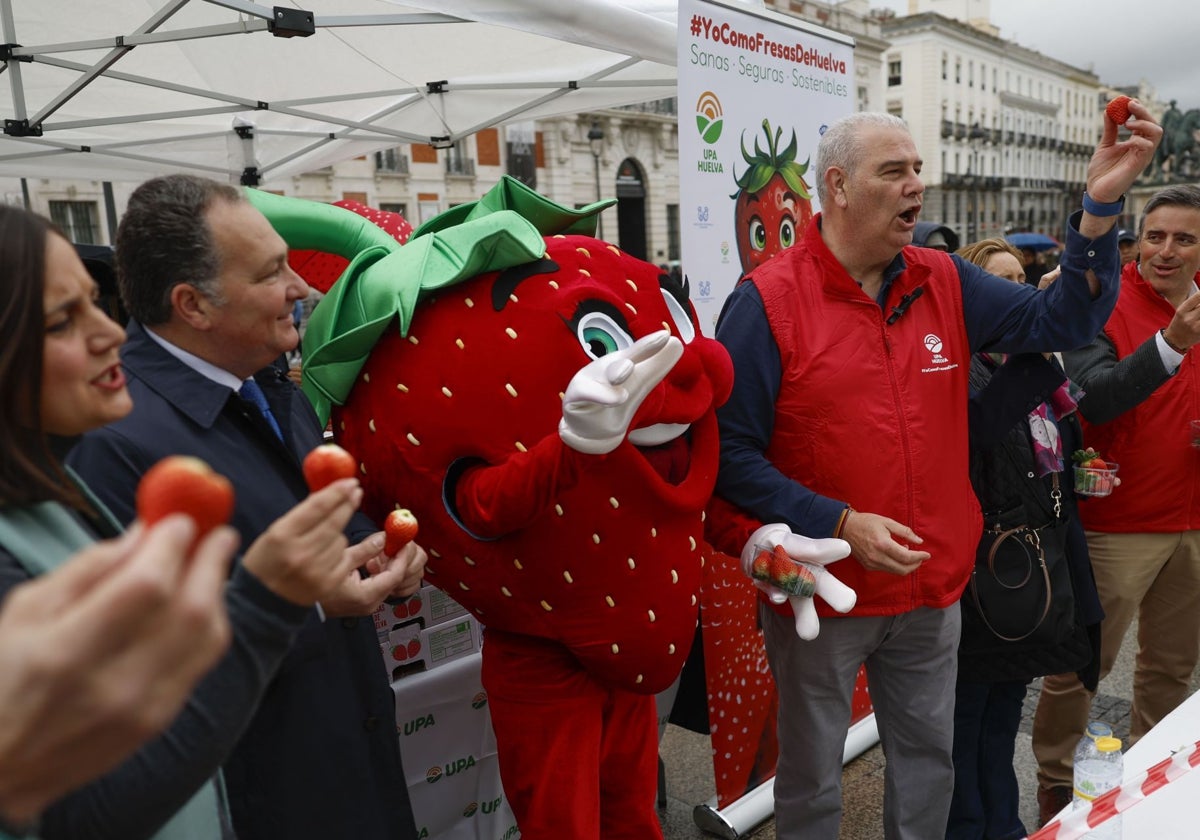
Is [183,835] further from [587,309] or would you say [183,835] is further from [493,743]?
[493,743]

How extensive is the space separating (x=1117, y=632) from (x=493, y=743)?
1.98 metres

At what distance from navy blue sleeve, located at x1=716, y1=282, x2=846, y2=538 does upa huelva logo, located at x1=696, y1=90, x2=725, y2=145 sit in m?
0.80

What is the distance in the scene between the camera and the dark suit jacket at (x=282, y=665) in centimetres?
140

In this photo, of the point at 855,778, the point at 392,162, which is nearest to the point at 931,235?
the point at 855,778

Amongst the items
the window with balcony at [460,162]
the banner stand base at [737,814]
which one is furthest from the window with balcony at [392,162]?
the banner stand base at [737,814]

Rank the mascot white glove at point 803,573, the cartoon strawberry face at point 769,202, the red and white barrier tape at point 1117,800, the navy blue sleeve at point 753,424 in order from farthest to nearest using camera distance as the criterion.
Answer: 1. the cartoon strawberry face at point 769,202
2. the navy blue sleeve at point 753,424
3. the mascot white glove at point 803,573
4. the red and white barrier tape at point 1117,800

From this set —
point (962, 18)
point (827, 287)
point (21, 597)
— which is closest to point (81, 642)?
point (21, 597)

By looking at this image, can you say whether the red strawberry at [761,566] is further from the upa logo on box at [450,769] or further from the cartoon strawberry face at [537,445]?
the upa logo on box at [450,769]

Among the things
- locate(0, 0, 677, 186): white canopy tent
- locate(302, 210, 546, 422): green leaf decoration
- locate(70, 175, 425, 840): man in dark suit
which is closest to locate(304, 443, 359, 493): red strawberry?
locate(70, 175, 425, 840): man in dark suit

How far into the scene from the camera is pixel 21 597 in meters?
0.53

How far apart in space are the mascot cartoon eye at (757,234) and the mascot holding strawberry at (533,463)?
104 centimetres

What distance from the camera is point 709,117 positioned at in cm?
265

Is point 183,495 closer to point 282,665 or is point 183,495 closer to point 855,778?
point 282,665

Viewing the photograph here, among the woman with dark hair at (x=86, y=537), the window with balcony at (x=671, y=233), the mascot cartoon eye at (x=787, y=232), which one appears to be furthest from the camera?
the window with balcony at (x=671, y=233)
